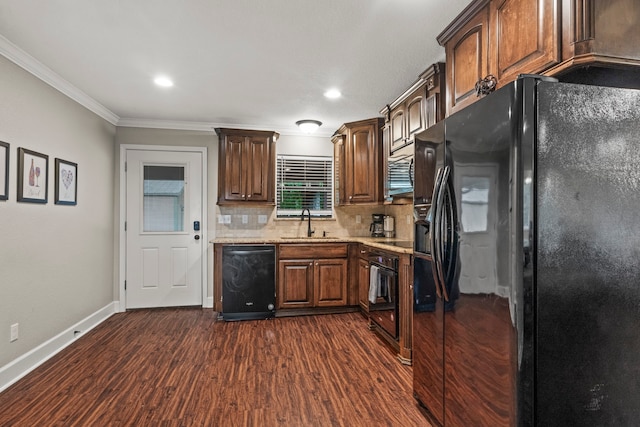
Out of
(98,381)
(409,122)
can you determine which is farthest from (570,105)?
(98,381)

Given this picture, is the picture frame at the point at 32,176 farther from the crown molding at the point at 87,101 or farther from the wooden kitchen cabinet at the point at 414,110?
the wooden kitchen cabinet at the point at 414,110

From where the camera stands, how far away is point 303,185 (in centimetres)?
471

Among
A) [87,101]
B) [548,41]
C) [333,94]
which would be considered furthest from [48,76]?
[548,41]

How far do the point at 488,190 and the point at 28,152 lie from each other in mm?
3269

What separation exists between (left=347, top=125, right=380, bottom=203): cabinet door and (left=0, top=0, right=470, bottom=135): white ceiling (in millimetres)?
470

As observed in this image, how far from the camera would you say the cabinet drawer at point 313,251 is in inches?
156

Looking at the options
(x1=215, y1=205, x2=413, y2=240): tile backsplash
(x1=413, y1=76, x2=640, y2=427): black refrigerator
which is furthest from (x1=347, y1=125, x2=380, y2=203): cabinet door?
(x1=413, y1=76, x2=640, y2=427): black refrigerator

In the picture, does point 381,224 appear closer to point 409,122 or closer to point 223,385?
point 409,122

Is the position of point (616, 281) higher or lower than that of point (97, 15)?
lower

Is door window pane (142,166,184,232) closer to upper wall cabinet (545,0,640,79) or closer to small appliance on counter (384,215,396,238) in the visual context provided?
small appliance on counter (384,215,396,238)

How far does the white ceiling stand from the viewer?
1.98m

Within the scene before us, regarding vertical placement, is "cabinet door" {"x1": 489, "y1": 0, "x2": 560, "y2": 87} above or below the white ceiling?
below

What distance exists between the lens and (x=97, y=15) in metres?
2.03

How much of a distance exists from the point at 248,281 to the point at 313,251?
2.76 ft
